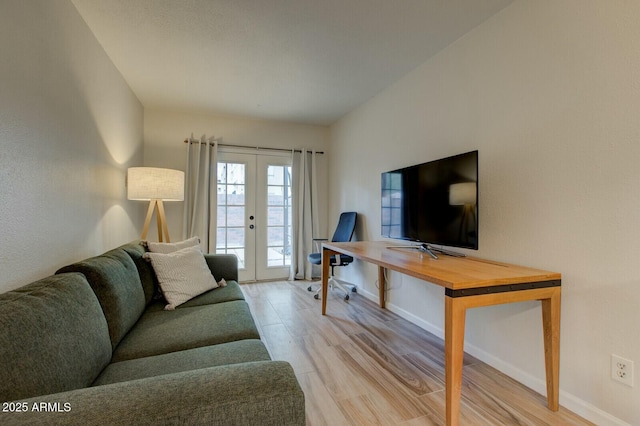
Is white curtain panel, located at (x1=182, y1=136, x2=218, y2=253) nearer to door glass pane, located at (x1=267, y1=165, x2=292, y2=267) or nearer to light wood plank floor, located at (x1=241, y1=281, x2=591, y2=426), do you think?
door glass pane, located at (x1=267, y1=165, x2=292, y2=267)

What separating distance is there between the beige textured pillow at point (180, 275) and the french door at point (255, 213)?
1.83 meters

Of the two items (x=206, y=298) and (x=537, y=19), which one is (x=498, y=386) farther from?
(x=537, y=19)

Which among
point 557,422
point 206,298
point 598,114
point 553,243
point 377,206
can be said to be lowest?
point 557,422

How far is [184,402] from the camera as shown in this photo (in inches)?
25.4

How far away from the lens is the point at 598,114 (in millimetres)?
1404

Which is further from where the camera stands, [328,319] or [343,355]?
[328,319]

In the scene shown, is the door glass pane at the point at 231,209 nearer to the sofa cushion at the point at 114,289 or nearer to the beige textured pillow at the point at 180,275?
the beige textured pillow at the point at 180,275

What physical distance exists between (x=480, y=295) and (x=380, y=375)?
2.88ft

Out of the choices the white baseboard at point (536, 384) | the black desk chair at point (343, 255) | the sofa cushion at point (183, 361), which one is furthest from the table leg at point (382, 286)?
the sofa cushion at point (183, 361)

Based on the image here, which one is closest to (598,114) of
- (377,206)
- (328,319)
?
(377,206)

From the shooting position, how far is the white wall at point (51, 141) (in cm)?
127

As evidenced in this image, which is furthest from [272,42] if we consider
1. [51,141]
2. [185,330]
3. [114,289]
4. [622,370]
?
[622,370]

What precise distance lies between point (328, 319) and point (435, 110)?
2129 mm

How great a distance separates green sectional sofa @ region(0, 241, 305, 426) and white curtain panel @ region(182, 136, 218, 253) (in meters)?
1.96
